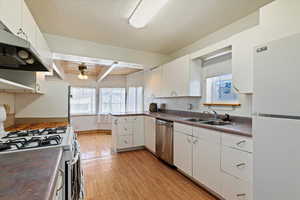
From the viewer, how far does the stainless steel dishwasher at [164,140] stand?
2.56m

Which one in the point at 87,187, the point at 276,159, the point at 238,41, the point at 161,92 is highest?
the point at 238,41

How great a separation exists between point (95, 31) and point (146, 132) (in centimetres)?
238

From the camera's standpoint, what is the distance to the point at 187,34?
8.36 ft

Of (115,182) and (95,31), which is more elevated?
(95,31)

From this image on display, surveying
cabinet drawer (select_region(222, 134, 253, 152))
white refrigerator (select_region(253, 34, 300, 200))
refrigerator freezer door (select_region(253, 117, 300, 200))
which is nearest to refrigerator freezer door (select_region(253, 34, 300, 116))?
white refrigerator (select_region(253, 34, 300, 200))

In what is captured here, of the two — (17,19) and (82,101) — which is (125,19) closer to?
(17,19)

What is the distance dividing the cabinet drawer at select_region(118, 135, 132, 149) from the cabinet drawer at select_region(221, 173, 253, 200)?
2263mm

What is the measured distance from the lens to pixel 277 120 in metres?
1.08

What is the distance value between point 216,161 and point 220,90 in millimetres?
1241

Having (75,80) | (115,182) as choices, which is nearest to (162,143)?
(115,182)

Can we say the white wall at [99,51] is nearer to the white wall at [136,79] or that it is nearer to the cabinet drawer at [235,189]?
the white wall at [136,79]

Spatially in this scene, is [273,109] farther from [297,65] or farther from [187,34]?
[187,34]

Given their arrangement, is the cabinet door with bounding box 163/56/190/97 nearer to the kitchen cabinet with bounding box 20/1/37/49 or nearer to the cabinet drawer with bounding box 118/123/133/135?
the cabinet drawer with bounding box 118/123/133/135

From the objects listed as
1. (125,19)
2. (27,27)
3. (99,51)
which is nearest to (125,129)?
(99,51)
